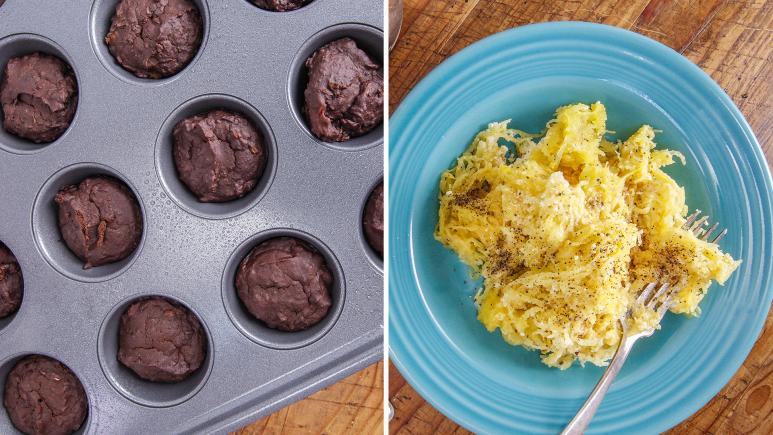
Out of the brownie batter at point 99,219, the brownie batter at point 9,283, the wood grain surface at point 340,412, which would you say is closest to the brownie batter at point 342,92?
the brownie batter at point 99,219

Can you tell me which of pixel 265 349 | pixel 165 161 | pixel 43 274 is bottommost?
pixel 43 274

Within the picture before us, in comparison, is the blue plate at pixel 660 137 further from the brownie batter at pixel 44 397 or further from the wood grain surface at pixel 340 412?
the brownie batter at pixel 44 397

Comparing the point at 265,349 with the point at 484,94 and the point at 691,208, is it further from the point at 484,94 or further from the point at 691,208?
the point at 691,208

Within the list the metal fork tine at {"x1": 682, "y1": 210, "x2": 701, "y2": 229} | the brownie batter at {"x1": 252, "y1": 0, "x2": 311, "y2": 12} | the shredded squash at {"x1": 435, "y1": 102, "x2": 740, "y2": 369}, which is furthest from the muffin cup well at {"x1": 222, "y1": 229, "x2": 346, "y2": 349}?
the metal fork tine at {"x1": 682, "y1": 210, "x2": 701, "y2": 229}

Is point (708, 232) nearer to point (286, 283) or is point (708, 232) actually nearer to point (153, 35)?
point (286, 283)

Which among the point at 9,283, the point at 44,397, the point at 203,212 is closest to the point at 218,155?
the point at 203,212

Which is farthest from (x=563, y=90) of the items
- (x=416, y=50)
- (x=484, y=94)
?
(x=416, y=50)

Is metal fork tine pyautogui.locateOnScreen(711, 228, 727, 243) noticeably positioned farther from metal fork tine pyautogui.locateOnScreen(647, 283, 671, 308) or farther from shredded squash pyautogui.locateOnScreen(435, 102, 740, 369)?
metal fork tine pyautogui.locateOnScreen(647, 283, 671, 308)
